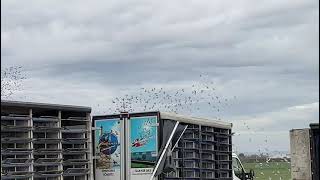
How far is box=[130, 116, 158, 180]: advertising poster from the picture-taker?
39.7ft

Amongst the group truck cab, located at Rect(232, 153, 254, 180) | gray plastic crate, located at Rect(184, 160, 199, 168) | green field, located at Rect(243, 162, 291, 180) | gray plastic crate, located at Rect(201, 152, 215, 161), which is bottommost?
green field, located at Rect(243, 162, 291, 180)

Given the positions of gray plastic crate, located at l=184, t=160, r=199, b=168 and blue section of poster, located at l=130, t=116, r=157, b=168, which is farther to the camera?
gray plastic crate, located at l=184, t=160, r=199, b=168

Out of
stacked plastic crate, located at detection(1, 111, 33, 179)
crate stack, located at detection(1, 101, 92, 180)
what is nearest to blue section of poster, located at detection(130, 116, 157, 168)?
crate stack, located at detection(1, 101, 92, 180)

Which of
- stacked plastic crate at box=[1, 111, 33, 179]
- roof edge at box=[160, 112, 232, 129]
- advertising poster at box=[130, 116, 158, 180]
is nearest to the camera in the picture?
stacked plastic crate at box=[1, 111, 33, 179]

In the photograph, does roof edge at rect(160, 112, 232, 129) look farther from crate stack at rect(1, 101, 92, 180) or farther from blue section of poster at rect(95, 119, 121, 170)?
crate stack at rect(1, 101, 92, 180)

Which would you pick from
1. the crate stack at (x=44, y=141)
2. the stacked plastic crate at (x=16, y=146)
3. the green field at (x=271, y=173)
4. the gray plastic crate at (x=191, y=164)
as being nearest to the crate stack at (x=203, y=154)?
the gray plastic crate at (x=191, y=164)

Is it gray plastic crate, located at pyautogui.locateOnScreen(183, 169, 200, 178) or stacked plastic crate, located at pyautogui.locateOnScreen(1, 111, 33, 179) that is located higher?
stacked plastic crate, located at pyautogui.locateOnScreen(1, 111, 33, 179)

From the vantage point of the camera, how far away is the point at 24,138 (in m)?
10.5

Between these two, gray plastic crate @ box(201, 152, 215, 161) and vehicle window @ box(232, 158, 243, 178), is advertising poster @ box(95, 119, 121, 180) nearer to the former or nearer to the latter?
gray plastic crate @ box(201, 152, 215, 161)

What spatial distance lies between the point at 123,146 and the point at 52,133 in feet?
5.30

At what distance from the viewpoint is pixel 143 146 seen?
39.9 feet

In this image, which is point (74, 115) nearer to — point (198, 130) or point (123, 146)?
point (123, 146)

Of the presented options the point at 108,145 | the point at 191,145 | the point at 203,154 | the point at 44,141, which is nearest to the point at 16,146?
the point at 44,141

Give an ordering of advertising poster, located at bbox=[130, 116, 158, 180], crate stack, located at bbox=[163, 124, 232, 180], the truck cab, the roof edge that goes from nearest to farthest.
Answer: advertising poster, located at bbox=[130, 116, 158, 180] < the roof edge < crate stack, located at bbox=[163, 124, 232, 180] < the truck cab
